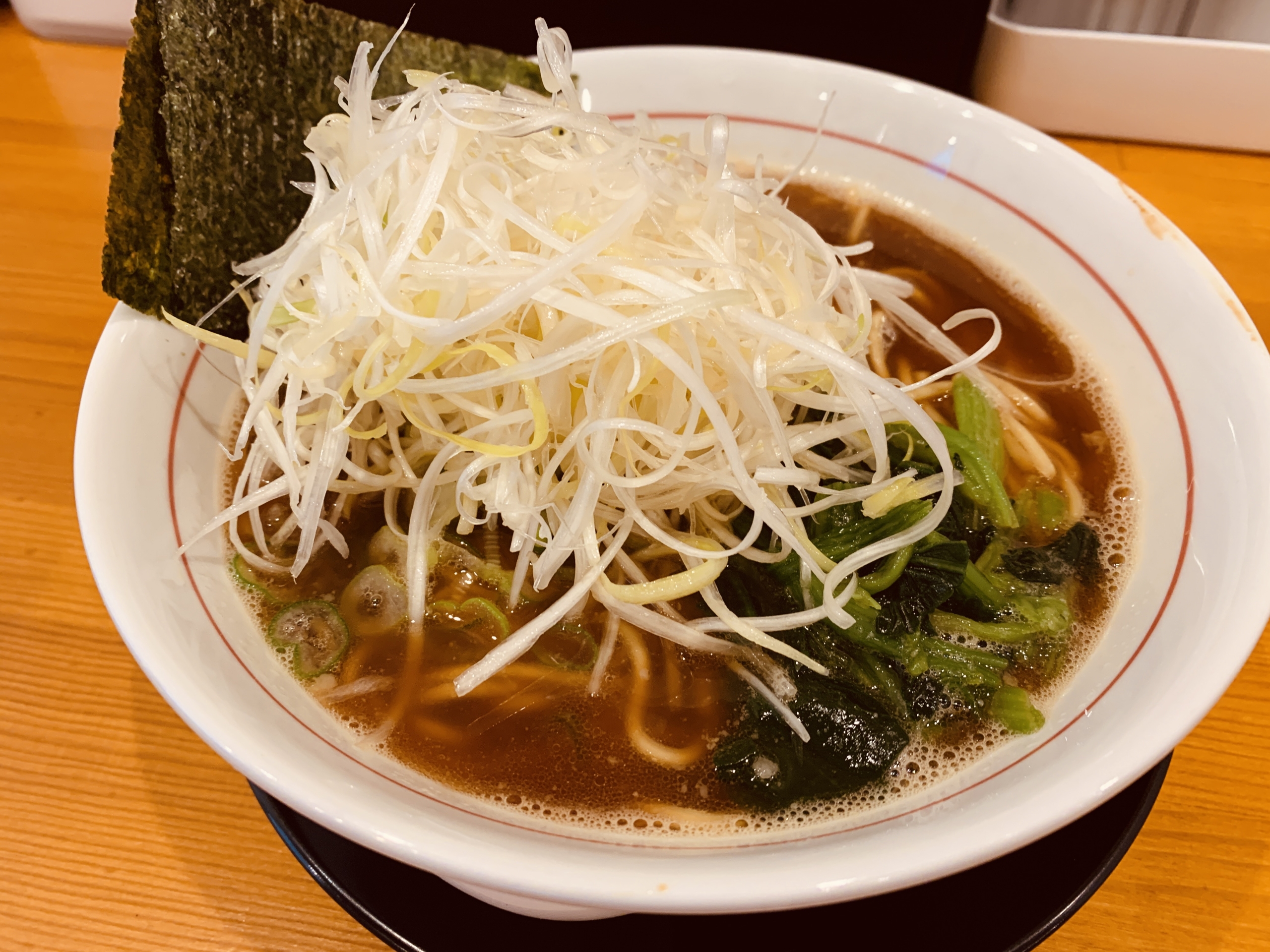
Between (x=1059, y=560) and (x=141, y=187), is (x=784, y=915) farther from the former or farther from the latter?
(x=141, y=187)

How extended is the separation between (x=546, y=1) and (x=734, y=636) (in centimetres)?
191

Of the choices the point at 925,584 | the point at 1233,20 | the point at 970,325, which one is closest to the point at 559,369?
the point at 925,584

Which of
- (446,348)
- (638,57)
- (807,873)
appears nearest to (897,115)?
(638,57)

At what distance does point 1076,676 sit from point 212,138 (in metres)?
1.40

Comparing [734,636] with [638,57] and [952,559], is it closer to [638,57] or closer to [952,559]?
[952,559]

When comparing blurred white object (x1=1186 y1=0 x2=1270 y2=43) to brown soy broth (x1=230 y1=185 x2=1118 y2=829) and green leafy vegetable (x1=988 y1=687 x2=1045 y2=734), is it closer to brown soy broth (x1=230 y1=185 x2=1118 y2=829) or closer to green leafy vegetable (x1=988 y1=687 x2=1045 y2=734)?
brown soy broth (x1=230 y1=185 x2=1118 y2=829)

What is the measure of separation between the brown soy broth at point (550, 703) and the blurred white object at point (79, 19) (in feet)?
6.60

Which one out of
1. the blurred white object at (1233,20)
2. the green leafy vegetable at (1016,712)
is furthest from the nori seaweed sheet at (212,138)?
the blurred white object at (1233,20)

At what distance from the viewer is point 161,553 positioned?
1092mm

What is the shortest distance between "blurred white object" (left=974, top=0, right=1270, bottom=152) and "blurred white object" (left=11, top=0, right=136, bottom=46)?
95.0 inches

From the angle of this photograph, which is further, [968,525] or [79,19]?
[79,19]

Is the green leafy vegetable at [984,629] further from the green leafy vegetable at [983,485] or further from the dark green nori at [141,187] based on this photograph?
the dark green nori at [141,187]

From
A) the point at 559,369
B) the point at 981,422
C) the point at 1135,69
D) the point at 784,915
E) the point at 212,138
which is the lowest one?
the point at 784,915

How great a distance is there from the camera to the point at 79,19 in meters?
2.55
